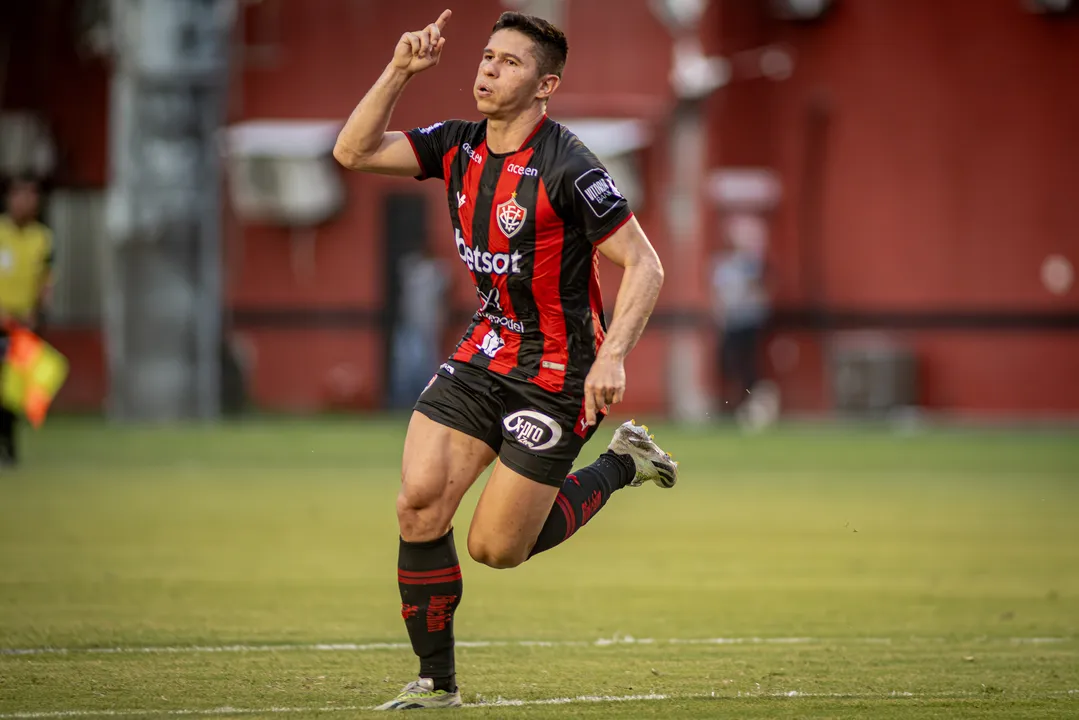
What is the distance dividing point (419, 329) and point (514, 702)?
20.8 meters

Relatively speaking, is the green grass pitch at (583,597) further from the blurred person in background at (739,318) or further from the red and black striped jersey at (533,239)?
the blurred person in background at (739,318)

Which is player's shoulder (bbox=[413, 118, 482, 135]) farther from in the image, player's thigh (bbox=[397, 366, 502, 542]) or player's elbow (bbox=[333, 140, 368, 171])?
player's thigh (bbox=[397, 366, 502, 542])

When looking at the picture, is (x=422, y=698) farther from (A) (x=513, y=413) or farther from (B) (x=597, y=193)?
(B) (x=597, y=193)

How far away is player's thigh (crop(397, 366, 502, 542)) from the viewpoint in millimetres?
6699

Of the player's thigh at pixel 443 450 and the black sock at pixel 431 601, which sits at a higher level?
the player's thigh at pixel 443 450

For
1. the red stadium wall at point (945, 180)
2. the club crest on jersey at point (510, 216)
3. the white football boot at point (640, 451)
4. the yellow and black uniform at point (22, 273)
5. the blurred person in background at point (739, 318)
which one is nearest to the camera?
the club crest on jersey at point (510, 216)

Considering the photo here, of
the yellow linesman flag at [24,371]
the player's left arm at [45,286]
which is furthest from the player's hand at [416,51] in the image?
the player's left arm at [45,286]

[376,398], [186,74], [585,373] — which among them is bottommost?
[376,398]

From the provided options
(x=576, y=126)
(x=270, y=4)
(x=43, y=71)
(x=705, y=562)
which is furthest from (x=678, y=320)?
(x=705, y=562)

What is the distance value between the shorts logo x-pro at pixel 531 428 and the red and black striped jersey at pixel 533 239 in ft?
0.40

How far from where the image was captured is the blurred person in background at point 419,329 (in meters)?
27.2

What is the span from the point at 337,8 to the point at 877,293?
967 centimetres

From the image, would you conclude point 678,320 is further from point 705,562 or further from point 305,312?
point 705,562

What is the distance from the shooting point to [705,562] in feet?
37.8
